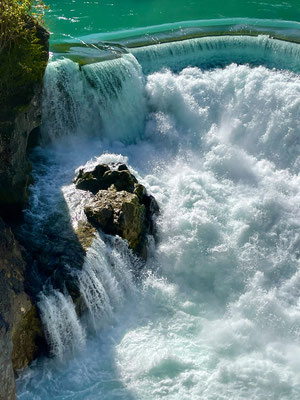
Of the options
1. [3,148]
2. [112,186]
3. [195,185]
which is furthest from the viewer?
[195,185]

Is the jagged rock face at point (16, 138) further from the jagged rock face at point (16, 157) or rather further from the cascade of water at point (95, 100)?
the cascade of water at point (95, 100)

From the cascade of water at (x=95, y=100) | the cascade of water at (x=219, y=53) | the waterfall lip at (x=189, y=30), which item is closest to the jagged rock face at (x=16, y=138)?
the cascade of water at (x=95, y=100)

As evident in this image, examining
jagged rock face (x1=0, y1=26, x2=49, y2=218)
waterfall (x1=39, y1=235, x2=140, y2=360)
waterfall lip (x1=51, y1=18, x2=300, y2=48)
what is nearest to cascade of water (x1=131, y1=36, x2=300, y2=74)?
waterfall lip (x1=51, y1=18, x2=300, y2=48)

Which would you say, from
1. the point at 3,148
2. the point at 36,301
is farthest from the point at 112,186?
the point at 36,301

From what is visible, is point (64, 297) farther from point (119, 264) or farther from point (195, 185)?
point (195, 185)

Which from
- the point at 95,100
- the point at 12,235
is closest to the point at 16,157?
the point at 12,235

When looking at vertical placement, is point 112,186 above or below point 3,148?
below
